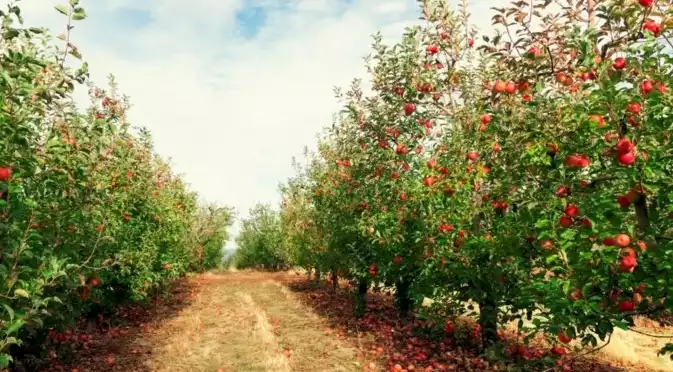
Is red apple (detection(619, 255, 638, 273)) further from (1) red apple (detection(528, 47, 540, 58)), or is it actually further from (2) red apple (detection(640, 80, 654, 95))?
(1) red apple (detection(528, 47, 540, 58))

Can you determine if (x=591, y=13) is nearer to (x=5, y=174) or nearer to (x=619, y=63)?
(x=619, y=63)

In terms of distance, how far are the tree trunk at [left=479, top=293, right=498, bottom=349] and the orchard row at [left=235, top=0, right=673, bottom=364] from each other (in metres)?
0.04

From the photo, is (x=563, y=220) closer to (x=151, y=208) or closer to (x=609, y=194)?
(x=609, y=194)

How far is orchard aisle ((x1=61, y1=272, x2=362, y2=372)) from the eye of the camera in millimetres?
10664

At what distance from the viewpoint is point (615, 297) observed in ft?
16.2

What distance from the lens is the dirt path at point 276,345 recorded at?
10516 mm

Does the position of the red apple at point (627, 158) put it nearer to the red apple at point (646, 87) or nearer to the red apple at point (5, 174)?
the red apple at point (646, 87)

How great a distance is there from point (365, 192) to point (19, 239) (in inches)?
354

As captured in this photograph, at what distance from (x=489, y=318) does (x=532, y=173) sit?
4675mm

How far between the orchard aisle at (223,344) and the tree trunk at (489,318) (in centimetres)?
264

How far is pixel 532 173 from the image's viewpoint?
18.2 feet

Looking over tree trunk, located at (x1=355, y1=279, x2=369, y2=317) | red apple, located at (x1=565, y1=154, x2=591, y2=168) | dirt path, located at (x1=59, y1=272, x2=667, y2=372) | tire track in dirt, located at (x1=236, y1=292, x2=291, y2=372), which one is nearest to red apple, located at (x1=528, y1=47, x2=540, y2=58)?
red apple, located at (x1=565, y1=154, x2=591, y2=168)

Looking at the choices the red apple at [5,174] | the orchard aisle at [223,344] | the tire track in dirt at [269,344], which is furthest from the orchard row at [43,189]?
the tire track in dirt at [269,344]

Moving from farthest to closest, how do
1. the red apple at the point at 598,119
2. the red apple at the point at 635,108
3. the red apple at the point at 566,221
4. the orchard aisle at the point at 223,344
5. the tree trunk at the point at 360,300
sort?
the tree trunk at the point at 360,300 < the orchard aisle at the point at 223,344 < the red apple at the point at 566,221 < the red apple at the point at 598,119 < the red apple at the point at 635,108
